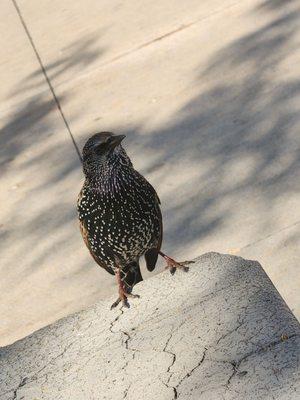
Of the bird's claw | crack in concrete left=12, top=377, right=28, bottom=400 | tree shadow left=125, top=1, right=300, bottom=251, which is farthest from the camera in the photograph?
tree shadow left=125, top=1, right=300, bottom=251

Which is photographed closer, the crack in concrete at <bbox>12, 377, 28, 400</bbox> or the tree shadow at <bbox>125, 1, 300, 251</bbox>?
the crack in concrete at <bbox>12, 377, 28, 400</bbox>

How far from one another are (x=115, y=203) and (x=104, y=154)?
22 centimetres

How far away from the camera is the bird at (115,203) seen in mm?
4703

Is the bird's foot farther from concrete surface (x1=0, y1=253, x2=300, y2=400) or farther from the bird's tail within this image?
the bird's tail

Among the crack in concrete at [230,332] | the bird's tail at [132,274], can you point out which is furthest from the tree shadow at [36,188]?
the crack in concrete at [230,332]

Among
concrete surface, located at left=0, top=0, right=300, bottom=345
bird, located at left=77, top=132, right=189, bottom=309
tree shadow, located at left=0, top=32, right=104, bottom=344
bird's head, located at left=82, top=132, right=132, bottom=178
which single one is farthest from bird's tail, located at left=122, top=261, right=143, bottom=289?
tree shadow, located at left=0, top=32, right=104, bottom=344

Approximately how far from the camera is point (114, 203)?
4.71 m

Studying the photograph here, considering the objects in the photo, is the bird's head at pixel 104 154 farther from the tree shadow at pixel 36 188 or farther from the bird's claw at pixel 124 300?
the tree shadow at pixel 36 188

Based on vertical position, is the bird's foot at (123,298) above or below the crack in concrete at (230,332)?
below

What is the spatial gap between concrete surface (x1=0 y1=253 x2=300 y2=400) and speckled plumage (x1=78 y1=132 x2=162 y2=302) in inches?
8.7

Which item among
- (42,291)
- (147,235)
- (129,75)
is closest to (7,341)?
(42,291)

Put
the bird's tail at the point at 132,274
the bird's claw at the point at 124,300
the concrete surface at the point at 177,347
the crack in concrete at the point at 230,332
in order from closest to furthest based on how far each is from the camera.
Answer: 1. the concrete surface at the point at 177,347
2. the crack in concrete at the point at 230,332
3. the bird's claw at the point at 124,300
4. the bird's tail at the point at 132,274

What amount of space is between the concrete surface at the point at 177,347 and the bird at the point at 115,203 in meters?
0.21

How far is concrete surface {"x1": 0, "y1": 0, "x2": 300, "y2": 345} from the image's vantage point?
20.0 feet
